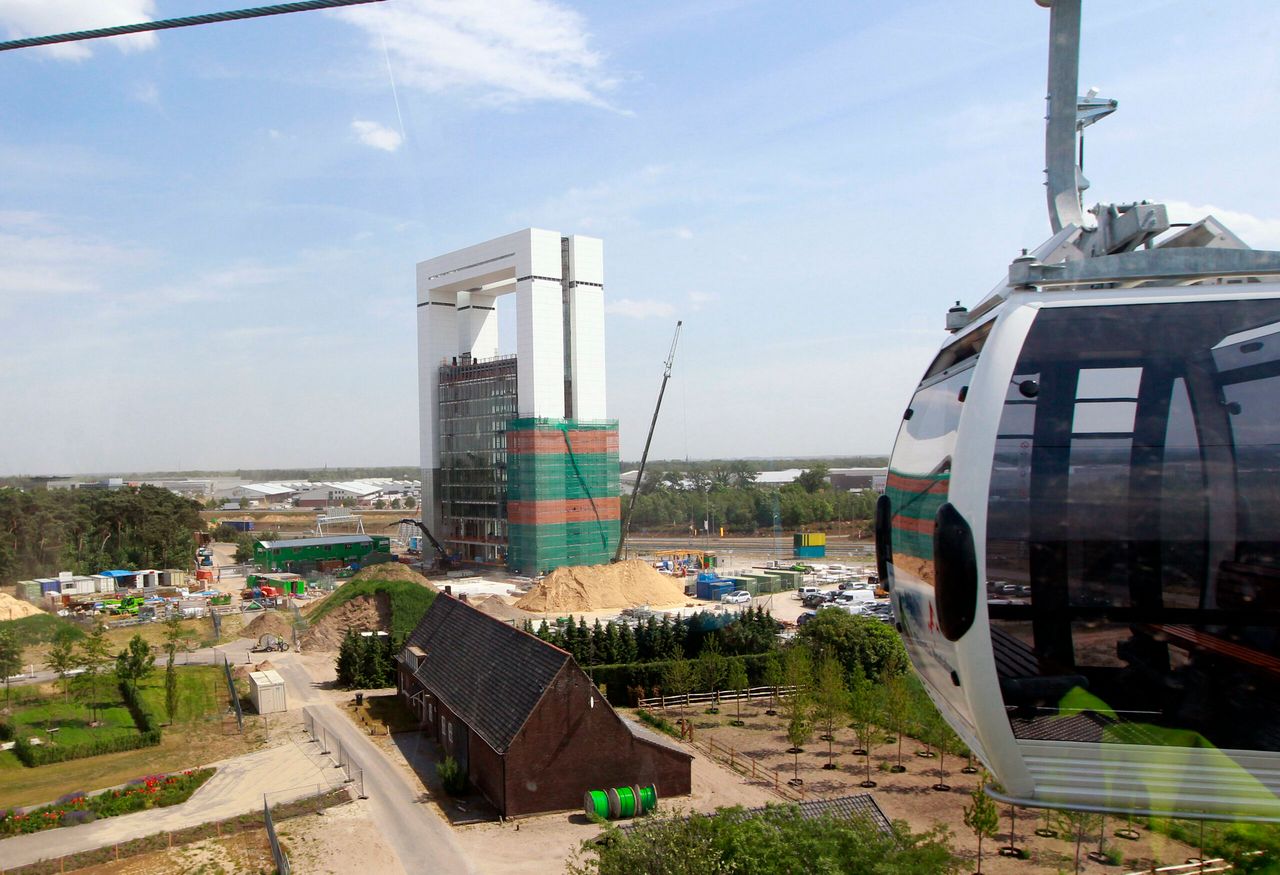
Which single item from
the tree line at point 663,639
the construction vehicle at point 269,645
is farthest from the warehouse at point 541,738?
the construction vehicle at point 269,645

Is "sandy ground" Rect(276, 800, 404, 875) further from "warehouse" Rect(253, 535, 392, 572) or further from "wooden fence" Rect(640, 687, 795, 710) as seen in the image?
"warehouse" Rect(253, 535, 392, 572)

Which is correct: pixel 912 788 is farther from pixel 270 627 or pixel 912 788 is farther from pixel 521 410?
pixel 521 410


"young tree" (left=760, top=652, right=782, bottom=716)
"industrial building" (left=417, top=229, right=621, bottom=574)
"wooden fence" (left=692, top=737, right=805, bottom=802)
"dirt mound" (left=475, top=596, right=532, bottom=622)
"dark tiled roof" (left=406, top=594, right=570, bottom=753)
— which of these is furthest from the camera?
"industrial building" (left=417, top=229, right=621, bottom=574)

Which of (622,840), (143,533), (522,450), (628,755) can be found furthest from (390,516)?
(622,840)

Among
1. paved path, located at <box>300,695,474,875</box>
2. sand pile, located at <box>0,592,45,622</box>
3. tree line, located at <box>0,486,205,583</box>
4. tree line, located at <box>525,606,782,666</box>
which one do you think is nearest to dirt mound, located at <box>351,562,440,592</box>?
tree line, located at <box>525,606,782,666</box>

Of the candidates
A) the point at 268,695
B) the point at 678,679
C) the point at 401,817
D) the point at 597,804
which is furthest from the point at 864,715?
the point at 268,695

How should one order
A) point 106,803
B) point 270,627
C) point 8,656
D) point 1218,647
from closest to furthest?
point 1218,647
point 106,803
point 8,656
point 270,627

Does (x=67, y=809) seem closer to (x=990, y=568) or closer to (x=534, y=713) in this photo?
(x=534, y=713)
